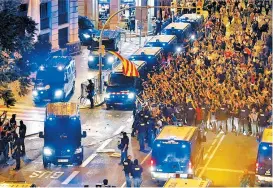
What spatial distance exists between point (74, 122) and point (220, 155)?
6.48m

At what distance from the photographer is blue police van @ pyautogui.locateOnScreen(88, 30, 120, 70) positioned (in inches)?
2559

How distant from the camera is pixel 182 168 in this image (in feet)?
125

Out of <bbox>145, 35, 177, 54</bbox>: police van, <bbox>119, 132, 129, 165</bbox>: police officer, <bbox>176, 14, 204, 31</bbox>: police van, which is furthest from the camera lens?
<bbox>176, 14, 204, 31</bbox>: police van

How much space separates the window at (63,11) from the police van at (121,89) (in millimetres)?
15709

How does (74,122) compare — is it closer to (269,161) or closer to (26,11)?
(269,161)

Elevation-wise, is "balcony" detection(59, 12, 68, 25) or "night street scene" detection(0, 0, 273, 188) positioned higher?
"balcony" detection(59, 12, 68, 25)

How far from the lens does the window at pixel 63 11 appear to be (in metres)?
69.5

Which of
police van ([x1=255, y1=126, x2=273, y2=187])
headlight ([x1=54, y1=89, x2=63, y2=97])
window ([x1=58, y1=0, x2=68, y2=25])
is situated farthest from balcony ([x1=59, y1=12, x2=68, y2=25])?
police van ([x1=255, y1=126, x2=273, y2=187])

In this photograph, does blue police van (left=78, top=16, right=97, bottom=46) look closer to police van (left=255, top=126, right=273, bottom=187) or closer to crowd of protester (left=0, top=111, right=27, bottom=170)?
crowd of protester (left=0, top=111, right=27, bottom=170)

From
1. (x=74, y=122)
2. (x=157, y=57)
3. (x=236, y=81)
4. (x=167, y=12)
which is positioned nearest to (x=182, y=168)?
(x=74, y=122)

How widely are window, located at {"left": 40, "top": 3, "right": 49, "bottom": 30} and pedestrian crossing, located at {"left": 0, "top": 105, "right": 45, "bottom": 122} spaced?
12994 millimetres

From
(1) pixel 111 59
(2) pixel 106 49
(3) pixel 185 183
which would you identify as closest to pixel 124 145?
(3) pixel 185 183

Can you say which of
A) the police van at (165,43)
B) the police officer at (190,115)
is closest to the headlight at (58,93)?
the police officer at (190,115)

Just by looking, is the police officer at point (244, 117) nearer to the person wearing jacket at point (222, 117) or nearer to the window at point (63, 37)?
the person wearing jacket at point (222, 117)
